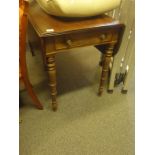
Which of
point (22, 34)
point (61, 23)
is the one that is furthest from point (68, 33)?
point (22, 34)

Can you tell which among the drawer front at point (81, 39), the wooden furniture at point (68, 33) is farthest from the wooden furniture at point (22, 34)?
→ the drawer front at point (81, 39)

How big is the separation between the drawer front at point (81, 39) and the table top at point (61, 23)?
0.13 feet

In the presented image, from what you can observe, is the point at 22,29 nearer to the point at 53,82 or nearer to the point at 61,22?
the point at 61,22

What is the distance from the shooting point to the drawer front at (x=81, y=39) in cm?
109

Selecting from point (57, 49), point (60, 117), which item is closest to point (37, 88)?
point (60, 117)

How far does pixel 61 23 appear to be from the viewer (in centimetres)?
112

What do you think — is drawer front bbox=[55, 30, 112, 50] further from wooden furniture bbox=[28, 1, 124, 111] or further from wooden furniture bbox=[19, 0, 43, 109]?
wooden furniture bbox=[19, 0, 43, 109]

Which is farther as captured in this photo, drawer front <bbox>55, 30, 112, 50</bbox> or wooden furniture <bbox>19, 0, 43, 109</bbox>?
drawer front <bbox>55, 30, 112, 50</bbox>

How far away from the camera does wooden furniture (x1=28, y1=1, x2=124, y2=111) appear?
1.05m

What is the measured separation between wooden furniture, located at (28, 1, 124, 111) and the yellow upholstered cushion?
6 cm

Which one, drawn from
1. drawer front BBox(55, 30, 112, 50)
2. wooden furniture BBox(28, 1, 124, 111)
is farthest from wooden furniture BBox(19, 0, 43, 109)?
drawer front BBox(55, 30, 112, 50)

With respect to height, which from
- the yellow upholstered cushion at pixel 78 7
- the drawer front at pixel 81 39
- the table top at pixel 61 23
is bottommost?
the drawer front at pixel 81 39

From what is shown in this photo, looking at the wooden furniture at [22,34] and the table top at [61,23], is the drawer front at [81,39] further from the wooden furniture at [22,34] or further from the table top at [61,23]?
the wooden furniture at [22,34]
